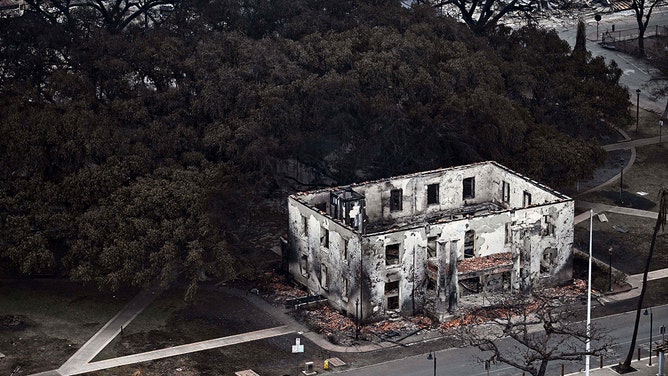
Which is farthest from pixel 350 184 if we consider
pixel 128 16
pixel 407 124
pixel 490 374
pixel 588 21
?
pixel 588 21

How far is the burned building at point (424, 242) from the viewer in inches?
4058

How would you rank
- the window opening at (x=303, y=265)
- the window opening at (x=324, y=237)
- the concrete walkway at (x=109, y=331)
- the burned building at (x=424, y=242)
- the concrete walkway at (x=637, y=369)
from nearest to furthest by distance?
the concrete walkway at (x=637, y=369) < the concrete walkway at (x=109, y=331) < the burned building at (x=424, y=242) < the window opening at (x=324, y=237) < the window opening at (x=303, y=265)

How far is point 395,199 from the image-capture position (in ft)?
371

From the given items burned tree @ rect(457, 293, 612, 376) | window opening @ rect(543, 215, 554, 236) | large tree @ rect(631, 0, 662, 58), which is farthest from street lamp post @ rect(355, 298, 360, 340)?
large tree @ rect(631, 0, 662, 58)

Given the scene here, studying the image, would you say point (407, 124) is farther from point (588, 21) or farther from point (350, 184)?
point (588, 21)

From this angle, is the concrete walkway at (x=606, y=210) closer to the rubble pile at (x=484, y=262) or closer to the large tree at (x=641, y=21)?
the rubble pile at (x=484, y=262)

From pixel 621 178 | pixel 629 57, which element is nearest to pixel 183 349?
pixel 621 178

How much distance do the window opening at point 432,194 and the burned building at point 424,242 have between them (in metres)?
0.09

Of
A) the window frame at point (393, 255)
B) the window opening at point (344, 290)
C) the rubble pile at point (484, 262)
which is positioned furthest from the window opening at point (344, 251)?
the rubble pile at point (484, 262)

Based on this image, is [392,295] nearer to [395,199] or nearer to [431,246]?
[431,246]

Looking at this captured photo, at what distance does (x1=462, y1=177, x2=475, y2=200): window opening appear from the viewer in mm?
115062

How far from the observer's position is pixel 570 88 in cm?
12950

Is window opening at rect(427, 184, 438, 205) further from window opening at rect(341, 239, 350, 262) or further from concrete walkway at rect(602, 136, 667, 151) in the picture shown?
concrete walkway at rect(602, 136, 667, 151)

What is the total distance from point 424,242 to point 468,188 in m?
12.9
